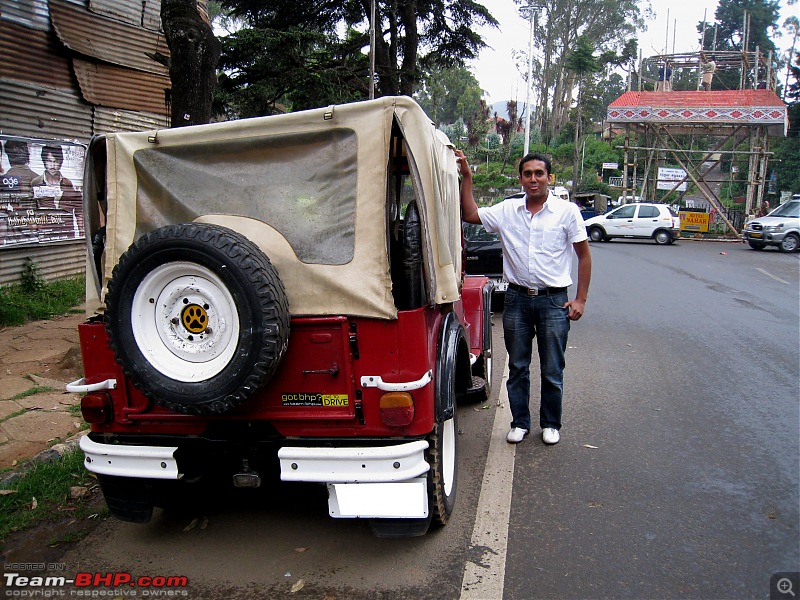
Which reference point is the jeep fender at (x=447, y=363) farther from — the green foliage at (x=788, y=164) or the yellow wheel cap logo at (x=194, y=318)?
the green foliage at (x=788, y=164)

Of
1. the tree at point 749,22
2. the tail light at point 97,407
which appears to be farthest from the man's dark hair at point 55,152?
the tree at point 749,22

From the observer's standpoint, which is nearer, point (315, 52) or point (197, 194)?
point (197, 194)

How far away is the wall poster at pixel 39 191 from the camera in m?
8.92

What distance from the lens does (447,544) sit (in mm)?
3354

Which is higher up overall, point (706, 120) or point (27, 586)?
point (706, 120)

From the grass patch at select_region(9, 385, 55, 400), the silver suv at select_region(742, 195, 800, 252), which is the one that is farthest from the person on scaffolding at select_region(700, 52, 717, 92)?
the grass patch at select_region(9, 385, 55, 400)

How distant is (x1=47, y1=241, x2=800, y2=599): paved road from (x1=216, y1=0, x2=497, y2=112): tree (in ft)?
36.6

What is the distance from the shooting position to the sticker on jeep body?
3066 millimetres

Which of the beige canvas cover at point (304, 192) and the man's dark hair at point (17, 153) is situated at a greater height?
the man's dark hair at point (17, 153)

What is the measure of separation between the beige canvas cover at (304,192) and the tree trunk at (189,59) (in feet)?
12.2

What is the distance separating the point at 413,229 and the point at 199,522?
2051 mm

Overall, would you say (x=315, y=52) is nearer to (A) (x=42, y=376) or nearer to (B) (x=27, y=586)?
(A) (x=42, y=376)

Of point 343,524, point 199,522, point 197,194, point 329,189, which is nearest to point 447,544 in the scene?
point 343,524

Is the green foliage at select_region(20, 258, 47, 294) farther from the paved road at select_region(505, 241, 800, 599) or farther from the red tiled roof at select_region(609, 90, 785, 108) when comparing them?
the red tiled roof at select_region(609, 90, 785, 108)
